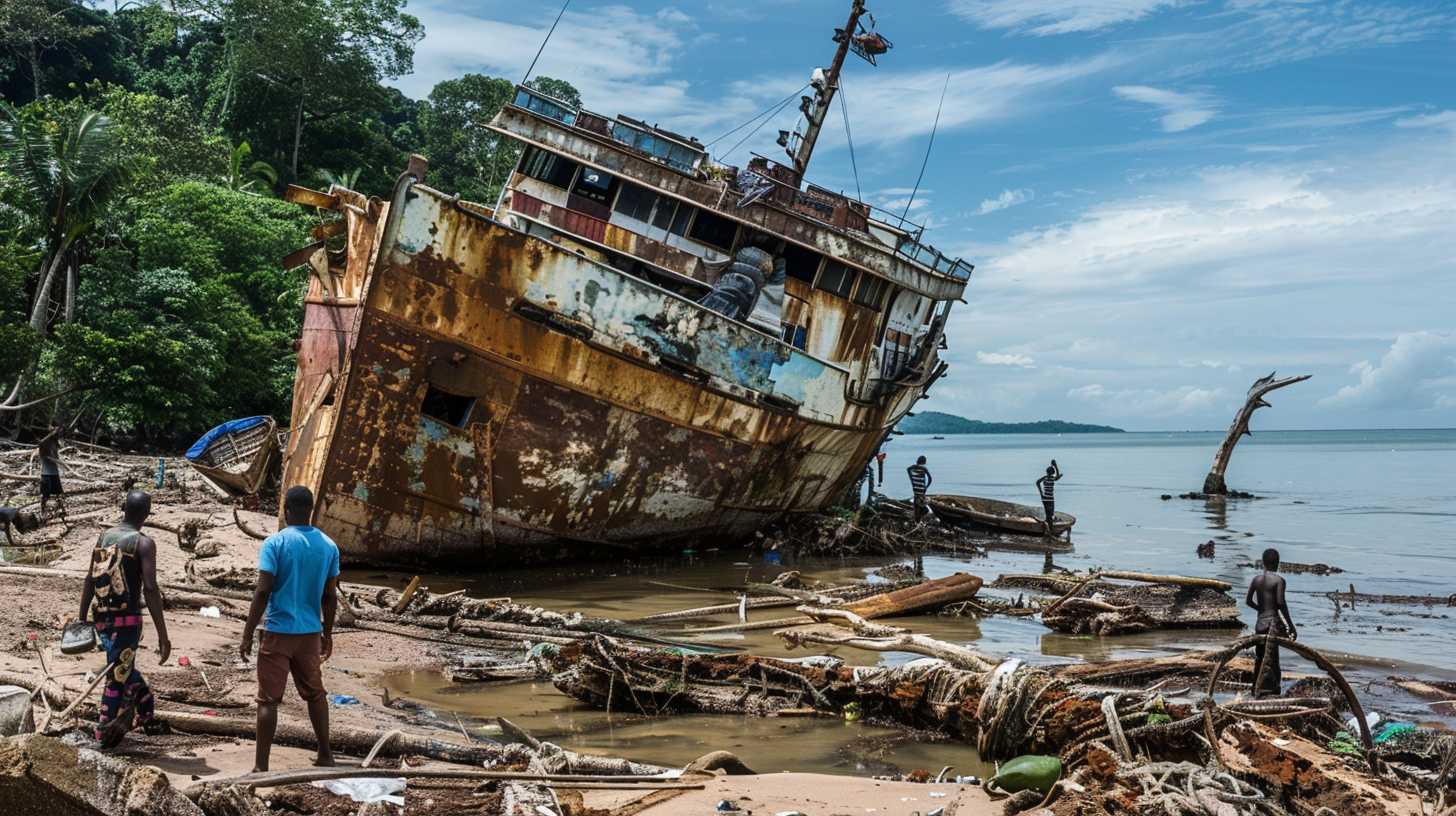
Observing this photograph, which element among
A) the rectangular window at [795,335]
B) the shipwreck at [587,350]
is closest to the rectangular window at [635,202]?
the shipwreck at [587,350]

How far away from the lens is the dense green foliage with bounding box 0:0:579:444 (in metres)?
21.5

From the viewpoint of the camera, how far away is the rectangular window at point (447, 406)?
11812 millimetres

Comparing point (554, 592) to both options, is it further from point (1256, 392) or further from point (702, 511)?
point (1256, 392)

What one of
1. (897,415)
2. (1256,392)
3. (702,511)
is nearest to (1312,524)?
(1256,392)

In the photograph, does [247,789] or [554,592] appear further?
[554,592]

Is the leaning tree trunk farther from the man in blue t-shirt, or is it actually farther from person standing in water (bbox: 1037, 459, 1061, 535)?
the man in blue t-shirt

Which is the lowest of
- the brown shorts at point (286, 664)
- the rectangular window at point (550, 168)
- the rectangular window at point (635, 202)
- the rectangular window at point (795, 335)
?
the brown shorts at point (286, 664)

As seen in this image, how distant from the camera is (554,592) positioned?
40.1ft

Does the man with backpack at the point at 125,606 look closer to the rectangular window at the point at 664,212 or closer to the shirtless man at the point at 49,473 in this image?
the shirtless man at the point at 49,473

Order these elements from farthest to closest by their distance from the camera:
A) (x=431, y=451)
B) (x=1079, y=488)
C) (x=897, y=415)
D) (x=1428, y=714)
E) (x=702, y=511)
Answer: (x=1079, y=488)
(x=897, y=415)
(x=702, y=511)
(x=431, y=451)
(x=1428, y=714)

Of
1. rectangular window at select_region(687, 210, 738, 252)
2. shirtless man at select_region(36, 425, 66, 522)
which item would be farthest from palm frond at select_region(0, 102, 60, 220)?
rectangular window at select_region(687, 210, 738, 252)

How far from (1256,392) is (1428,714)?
2371 cm

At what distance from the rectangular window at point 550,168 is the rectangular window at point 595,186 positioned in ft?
0.52

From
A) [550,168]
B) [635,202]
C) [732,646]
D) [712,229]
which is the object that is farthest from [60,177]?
[732,646]
